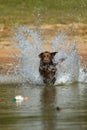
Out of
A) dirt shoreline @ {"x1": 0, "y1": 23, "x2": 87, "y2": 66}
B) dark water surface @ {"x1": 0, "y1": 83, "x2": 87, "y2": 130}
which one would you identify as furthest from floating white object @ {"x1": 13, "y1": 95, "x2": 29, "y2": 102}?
dirt shoreline @ {"x1": 0, "y1": 23, "x2": 87, "y2": 66}

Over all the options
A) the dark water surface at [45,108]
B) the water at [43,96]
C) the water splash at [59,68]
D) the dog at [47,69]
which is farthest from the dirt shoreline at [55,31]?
the dark water surface at [45,108]

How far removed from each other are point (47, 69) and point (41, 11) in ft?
37.9

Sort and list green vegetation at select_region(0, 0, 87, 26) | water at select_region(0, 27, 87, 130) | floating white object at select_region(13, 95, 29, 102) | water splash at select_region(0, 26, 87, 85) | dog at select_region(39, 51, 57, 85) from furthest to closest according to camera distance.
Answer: green vegetation at select_region(0, 0, 87, 26) → water splash at select_region(0, 26, 87, 85) → dog at select_region(39, 51, 57, 85) → floating white object at select_region(13, 95, 29, 102) → water at select_region(0, 27, 87, 130)

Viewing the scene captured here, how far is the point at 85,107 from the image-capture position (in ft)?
39.9

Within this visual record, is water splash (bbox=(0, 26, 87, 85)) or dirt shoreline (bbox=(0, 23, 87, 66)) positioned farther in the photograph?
dirt shoreline (bbox=(0, 23, 87, 66))

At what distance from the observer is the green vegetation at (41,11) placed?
89.5ft

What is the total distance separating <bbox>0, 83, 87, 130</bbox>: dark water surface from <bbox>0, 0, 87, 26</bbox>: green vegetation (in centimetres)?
1162

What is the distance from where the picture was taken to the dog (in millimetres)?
16344

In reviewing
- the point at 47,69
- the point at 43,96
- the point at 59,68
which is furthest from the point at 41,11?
the point at 43,96

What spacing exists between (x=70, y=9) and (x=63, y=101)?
1511 centimetres

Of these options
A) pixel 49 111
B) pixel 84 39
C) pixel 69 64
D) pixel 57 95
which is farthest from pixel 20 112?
pixel 84 39

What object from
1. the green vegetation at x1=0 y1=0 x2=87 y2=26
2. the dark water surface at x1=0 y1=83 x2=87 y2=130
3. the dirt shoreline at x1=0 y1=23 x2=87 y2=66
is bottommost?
the dark water surface at x1=0 y1=83 x2=87 y2=130

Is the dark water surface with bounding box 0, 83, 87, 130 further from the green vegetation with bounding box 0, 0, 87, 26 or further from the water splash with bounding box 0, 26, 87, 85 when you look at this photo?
the green vegetation with bounding box 0, 0, 87, 26

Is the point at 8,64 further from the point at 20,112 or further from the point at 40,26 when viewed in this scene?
the point at 20,112
